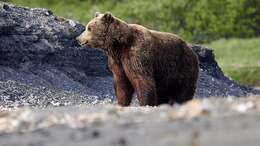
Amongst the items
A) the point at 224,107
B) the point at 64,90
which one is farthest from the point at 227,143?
the point at 64,90

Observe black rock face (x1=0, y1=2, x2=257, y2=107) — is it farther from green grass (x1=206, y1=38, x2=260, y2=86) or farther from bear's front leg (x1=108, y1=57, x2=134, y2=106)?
green grass (x1=206, y1=38, x2=260, y2=86)

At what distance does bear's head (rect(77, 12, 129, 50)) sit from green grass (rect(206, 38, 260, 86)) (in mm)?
17677

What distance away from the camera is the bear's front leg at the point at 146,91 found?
15.9m

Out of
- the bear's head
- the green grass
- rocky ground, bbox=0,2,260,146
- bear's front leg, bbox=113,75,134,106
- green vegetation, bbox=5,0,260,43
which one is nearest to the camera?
rocky ground, bbox=0,2,260,146

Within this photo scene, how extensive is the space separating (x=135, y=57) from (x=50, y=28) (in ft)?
21.8

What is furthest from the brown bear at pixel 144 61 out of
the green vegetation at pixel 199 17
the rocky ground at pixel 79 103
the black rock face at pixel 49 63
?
the green vegetation at pixel 199 17

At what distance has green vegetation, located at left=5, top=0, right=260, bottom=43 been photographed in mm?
49844

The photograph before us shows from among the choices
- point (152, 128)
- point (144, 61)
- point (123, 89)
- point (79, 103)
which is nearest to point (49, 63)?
point (79, 103)

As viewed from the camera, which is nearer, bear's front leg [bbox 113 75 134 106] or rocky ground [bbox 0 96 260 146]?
rocky ground [bbox 0 96 260 146]

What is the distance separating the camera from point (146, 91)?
627 inches

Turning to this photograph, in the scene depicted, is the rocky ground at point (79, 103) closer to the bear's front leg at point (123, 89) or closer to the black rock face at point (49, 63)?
the black rock face at point (49, 63)

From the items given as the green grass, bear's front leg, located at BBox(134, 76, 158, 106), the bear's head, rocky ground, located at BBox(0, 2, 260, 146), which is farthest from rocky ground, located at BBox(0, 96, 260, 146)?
the green grass

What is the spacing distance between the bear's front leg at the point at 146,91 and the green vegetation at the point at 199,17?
106 ft

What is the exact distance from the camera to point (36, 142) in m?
7.87
